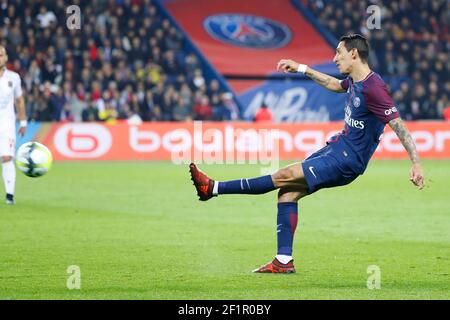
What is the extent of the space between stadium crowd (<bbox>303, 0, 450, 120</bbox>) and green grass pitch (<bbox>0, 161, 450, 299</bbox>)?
43.6ft

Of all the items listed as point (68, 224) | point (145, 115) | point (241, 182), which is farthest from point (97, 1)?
point (241, 182)

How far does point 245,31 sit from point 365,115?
91.8 ft

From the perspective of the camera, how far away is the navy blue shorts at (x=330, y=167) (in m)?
8.81

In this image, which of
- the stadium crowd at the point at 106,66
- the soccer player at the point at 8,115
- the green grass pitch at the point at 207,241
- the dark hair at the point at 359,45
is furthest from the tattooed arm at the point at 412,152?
the stadium crowd at the point at 106,66

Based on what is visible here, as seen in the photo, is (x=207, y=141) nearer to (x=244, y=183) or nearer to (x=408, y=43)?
(x=408, y=43)

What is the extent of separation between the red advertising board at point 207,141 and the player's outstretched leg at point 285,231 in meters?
16.4

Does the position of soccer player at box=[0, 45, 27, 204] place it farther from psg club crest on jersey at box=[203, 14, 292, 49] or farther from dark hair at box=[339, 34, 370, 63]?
psg club crest on jersey at box=[203, 14, 292, 49]

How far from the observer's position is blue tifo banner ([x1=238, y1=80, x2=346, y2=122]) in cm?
3281

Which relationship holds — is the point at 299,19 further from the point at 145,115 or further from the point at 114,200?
the point at 114,200

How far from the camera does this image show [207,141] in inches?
1045

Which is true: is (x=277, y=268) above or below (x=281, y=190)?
below

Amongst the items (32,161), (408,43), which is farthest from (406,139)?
(408,43)

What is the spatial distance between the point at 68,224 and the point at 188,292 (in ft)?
18.8

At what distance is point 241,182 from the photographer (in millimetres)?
8867
